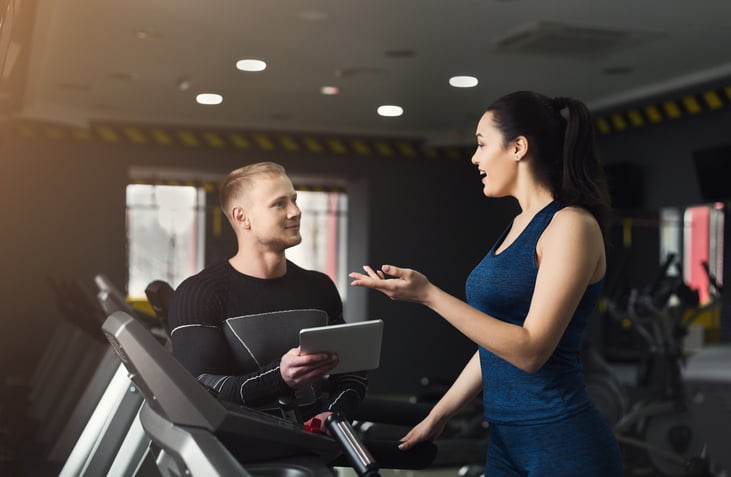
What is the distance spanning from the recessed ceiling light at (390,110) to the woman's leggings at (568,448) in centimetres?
603

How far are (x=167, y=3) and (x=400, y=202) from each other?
4750mm

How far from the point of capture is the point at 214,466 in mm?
1374

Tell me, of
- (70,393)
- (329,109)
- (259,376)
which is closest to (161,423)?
(259,376)

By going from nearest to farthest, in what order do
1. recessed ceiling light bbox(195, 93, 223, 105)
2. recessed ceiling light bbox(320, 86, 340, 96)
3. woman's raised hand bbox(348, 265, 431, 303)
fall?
woman's raised hand bbox(348, 265, 431, 303), recessed ceiling light bbox(320, 86, 340, 96), recessed ceiling light bbox(195, 93, 223, 105)

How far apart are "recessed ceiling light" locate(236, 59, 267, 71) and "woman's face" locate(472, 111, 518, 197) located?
4388 millimetres

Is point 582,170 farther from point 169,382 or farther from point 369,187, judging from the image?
point 369,187

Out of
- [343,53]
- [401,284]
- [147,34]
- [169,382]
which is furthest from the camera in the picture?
[343,53]

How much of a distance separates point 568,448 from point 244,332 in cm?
73

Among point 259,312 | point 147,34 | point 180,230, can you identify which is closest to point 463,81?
point 147,34

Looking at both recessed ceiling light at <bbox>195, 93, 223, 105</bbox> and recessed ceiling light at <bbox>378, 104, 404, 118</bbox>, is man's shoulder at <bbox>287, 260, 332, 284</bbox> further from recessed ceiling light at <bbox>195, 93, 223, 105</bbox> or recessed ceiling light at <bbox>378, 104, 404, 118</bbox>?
recessed ceiling light at <bbox>378, 104, 404, 118</bbox>

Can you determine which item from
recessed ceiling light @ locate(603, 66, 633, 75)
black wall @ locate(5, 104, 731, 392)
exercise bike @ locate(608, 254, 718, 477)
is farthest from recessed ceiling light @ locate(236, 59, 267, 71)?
exercise bike @ locate(608, 254, 718, 477)

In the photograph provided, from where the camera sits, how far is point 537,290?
5.22 ft

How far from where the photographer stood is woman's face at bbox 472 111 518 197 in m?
1.76

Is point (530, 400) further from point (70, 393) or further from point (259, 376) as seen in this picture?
point (70, 393)
